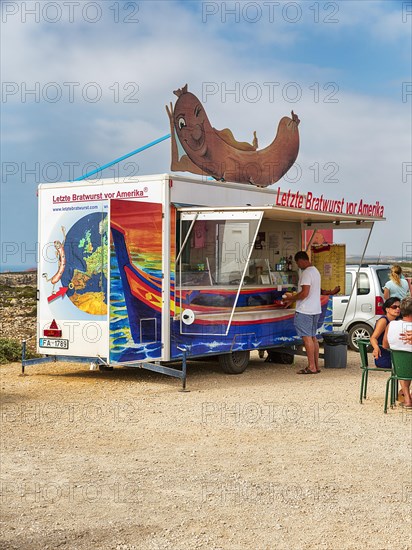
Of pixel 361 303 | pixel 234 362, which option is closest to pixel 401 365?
pixel 234 362

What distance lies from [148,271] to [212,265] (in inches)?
44.1

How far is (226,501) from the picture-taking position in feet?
20.1

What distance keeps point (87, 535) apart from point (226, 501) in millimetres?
1158

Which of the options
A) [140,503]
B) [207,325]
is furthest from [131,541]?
[207,325]

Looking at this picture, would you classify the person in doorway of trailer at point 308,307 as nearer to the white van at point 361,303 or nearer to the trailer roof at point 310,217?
the trailer roof at point 310,217

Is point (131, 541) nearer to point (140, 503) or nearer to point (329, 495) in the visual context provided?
point (140, 503)

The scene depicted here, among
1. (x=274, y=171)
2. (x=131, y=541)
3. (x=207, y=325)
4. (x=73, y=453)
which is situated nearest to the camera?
(x=131, y=541)

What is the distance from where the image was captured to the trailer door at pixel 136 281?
37.4 ft

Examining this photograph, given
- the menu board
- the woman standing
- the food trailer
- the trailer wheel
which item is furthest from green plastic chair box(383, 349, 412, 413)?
the menu board

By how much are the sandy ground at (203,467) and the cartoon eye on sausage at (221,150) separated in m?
3.62

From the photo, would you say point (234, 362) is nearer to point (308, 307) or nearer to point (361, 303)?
point (308, 307)

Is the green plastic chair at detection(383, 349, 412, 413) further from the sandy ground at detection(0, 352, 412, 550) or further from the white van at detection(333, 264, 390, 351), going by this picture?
the white van at detection(333, 264, 390, 351)

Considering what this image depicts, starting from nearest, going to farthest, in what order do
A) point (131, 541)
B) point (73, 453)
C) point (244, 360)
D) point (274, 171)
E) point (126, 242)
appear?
1. point (131, 541)
2. point (73, 453)
3. point (126, 242)
4. point (244, 360)
5. point (274, 171)

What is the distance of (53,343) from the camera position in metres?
12.3
